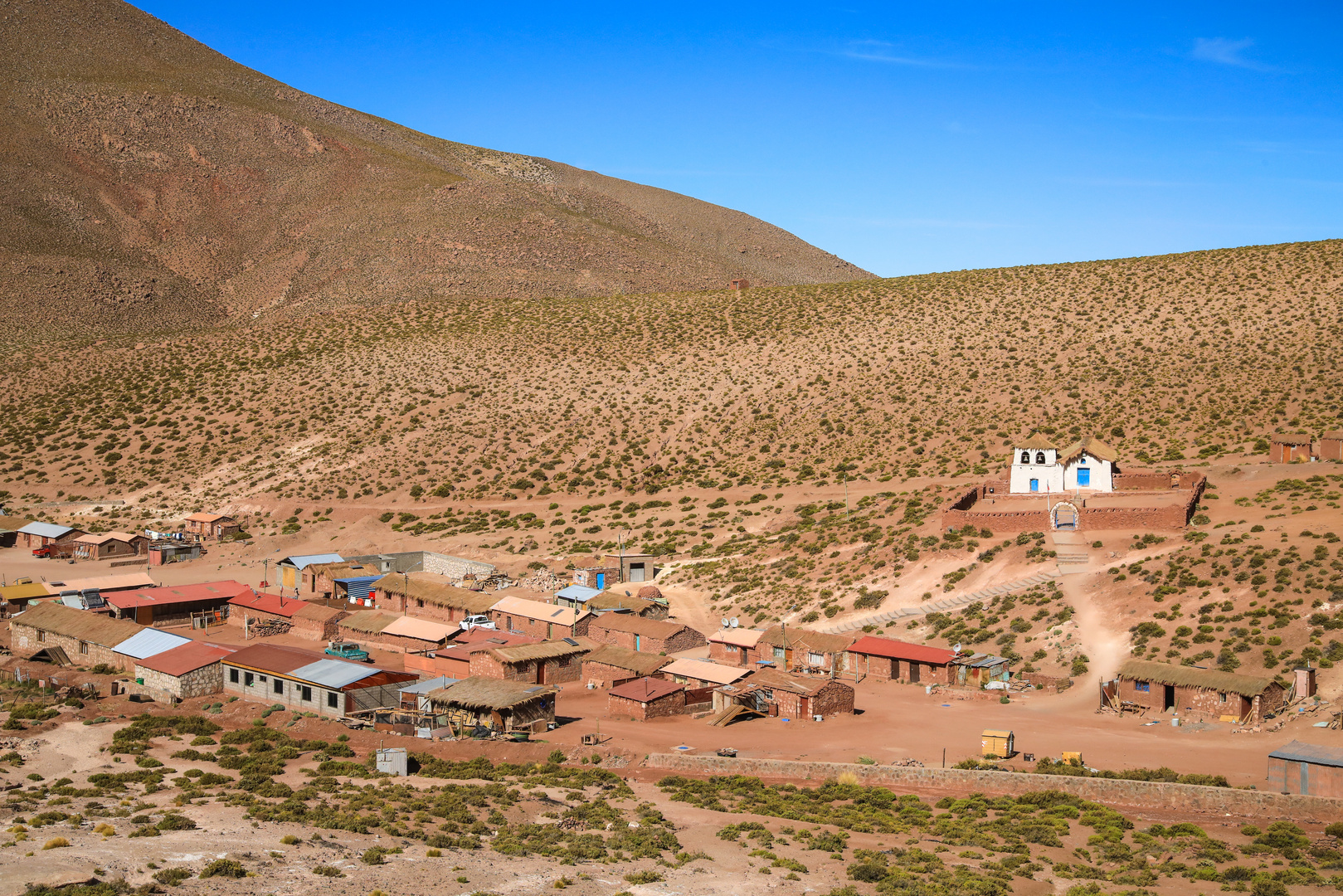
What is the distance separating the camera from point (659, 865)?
22.2m

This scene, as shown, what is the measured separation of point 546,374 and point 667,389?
9.72 metres

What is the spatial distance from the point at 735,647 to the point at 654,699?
19.6 ft

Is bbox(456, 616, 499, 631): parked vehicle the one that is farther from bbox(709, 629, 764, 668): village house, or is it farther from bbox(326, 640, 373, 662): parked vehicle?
bbox(709, 629, 764, 668): village house

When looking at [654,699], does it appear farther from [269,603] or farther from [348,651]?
[269,603]

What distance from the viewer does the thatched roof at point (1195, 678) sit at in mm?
30766

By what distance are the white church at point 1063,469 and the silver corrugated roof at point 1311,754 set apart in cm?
2184

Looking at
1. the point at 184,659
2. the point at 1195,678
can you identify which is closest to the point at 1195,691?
the point at 1195,678

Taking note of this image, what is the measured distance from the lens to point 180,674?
115 ft

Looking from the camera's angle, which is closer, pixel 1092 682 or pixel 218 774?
pixel 218 774

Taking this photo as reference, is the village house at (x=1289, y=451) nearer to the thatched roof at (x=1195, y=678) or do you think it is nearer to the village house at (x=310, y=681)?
the thatched roof at (x=1195, y=678)

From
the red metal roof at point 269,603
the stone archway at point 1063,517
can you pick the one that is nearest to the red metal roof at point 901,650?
the stone archway at point 1063,517

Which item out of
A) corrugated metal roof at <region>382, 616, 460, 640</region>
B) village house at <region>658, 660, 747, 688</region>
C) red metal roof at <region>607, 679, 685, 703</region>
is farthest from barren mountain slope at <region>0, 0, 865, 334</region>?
red metal roof at <region>607, 679, 685, 703</region>

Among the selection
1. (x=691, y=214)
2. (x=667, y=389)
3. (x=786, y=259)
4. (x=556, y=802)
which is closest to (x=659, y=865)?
(x=556, y=802)

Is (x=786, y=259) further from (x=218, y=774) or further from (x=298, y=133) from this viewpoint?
(x=218, y=774)
